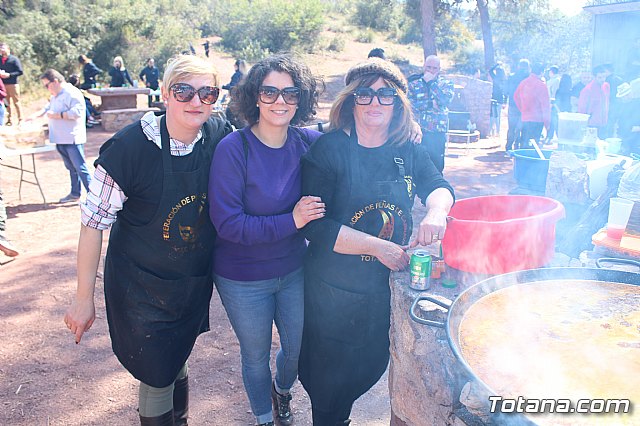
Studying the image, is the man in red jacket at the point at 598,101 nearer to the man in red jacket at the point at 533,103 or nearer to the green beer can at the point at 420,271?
the man in red jacket at the point at 533,103

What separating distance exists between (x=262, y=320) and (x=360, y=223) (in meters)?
0.70

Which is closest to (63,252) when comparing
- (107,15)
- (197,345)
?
(197,345)

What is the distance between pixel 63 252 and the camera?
19.0ft

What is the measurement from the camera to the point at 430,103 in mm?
7004

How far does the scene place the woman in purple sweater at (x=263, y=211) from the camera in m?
2.31

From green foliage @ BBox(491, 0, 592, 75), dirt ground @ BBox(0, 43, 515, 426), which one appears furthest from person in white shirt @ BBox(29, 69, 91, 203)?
green foliage @ BBox(491, 0, 592, 75)

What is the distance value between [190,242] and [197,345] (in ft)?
6.30

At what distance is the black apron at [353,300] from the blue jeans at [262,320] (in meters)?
0.07

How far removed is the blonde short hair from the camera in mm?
2279

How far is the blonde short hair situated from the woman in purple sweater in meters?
0.21

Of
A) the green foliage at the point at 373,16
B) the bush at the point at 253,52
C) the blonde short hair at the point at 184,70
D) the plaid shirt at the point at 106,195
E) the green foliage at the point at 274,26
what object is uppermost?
the green foliage at the point at 373,16

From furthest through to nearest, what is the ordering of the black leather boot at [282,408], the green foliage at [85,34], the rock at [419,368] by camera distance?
the green foliage at [85,34] < the black leather boot at [282,408] < the rock at [419,368]

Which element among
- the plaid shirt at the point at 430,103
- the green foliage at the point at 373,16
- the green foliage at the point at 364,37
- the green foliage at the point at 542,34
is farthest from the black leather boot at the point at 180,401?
the green foliage at the point at 373,16

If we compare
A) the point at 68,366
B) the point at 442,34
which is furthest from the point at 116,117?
the point at 442,34
